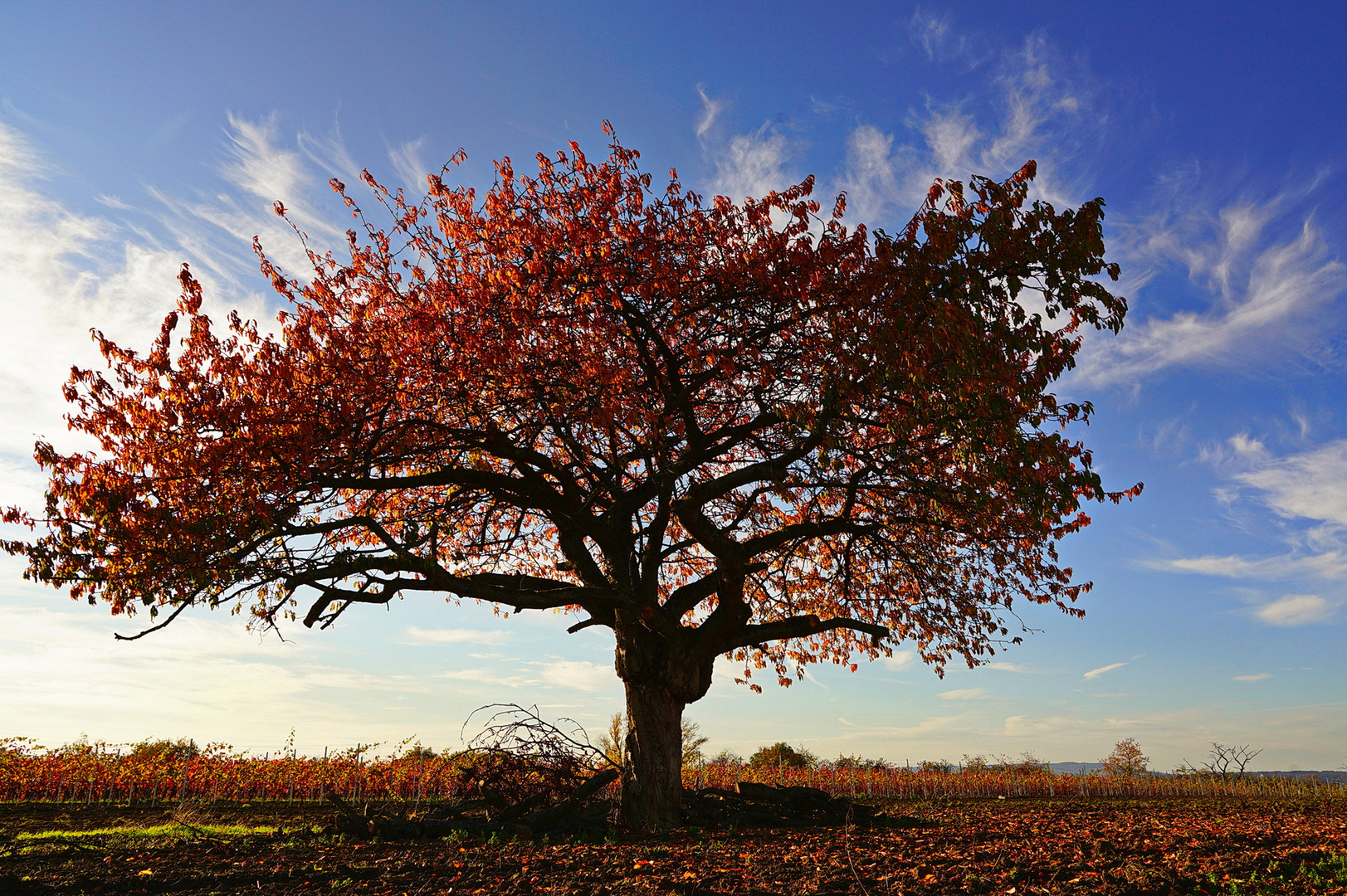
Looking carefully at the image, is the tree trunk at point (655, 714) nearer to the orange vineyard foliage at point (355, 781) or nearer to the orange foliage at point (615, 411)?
the orange foliage at point (615, 411)

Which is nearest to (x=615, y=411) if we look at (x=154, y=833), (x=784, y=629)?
(x=784, y=629)

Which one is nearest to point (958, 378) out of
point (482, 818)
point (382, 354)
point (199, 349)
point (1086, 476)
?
point (1086, 476)

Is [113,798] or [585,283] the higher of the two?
[585,283]

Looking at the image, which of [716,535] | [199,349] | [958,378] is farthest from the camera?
[716,535]

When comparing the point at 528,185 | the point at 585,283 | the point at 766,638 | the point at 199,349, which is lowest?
the point at 766,638

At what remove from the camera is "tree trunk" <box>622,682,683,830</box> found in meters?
11.5

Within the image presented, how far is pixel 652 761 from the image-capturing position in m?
11.7

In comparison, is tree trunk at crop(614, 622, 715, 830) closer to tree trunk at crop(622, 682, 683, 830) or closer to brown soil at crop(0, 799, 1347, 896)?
tree trunk at crop(622, 682, 683, 830)

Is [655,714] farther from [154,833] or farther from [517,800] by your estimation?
[154,833]

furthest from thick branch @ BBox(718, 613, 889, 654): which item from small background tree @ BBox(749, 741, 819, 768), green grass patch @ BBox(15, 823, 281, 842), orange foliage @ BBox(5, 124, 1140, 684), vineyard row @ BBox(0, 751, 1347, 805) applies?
small background tree @ BBox(749, 741, 819, 768)

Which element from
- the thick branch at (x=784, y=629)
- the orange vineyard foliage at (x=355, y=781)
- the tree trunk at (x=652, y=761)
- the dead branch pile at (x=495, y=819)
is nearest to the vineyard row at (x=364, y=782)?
the orange vineyard foliage at (x=355, y=781)

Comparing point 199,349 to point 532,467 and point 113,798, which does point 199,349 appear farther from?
point 113,798

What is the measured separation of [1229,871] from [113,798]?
2693cm

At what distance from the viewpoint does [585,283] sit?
10.9 meters
